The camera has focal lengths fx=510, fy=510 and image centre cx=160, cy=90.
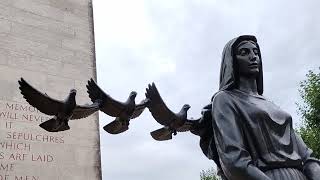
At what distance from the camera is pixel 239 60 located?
4.04 m

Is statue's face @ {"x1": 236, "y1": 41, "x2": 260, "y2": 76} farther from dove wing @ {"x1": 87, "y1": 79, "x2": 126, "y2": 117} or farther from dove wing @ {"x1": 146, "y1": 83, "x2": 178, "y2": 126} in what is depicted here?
dove wing @ {"x1": 87, "y1": 79, "x2": 126, "y2": 117}

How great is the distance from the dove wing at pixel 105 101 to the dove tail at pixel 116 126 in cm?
9

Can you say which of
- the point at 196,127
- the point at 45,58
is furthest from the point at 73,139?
the point at 196,127

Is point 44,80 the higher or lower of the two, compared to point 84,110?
lower

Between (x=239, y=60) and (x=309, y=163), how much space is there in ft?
3.12

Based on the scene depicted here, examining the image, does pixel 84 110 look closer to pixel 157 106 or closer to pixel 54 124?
pixel 54 124

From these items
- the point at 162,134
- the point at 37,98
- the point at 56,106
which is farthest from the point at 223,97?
the point at 37,98

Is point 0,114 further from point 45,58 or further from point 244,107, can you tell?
A: point 244,107

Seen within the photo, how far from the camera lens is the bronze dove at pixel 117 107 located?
3.67 metres

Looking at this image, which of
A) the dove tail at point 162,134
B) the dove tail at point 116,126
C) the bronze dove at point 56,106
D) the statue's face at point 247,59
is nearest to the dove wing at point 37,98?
the bronze dove at point 56,106

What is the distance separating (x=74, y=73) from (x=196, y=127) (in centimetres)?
769

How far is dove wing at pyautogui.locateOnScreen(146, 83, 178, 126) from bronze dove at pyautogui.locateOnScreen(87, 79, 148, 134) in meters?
0.06

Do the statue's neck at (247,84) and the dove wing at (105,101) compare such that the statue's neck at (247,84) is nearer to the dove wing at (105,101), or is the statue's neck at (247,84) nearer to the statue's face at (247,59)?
the statue's face at (247,59)

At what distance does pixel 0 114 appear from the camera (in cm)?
1016
